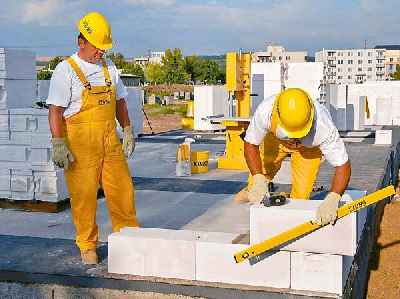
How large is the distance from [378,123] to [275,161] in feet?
61.2

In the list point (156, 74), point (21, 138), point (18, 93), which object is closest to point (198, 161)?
point (18, 93)

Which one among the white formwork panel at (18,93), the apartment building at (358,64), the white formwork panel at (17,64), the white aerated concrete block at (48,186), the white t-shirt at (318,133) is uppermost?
the apartment building at (358,64)

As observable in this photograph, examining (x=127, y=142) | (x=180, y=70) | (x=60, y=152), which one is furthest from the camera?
(x=180, y=70)

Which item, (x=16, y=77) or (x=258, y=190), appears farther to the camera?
(x=16, y=77)

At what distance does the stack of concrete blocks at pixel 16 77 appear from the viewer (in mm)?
8297

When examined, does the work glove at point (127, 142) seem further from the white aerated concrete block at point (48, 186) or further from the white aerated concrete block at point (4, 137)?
the white aerated concrete block at point (4, 137)

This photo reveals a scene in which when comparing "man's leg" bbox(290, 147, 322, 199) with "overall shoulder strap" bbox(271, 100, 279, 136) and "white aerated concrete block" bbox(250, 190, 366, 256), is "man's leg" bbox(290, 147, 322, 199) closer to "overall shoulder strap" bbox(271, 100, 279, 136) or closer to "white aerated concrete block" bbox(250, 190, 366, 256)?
"overall shoulder strap" bbox(271, 100, 279, 136)

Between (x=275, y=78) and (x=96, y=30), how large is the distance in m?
16.3

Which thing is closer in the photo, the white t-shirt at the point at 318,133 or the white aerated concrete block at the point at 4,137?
the white t-shirt at the point at 318,133

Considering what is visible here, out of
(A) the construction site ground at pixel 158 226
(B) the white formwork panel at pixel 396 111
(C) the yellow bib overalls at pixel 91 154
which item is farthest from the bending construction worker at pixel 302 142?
(B) the white formwork panel at pixel 396 111

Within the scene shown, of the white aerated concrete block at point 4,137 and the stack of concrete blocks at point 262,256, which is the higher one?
the white aerated concrete block at point 4,137

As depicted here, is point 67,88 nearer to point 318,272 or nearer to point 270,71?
point 318,272

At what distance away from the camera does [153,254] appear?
4.30 meters

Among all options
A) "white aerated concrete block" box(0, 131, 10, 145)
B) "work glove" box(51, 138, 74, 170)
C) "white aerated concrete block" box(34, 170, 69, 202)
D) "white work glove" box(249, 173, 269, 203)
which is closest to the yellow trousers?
"white work glove" box(249, 173, 269, 203)
